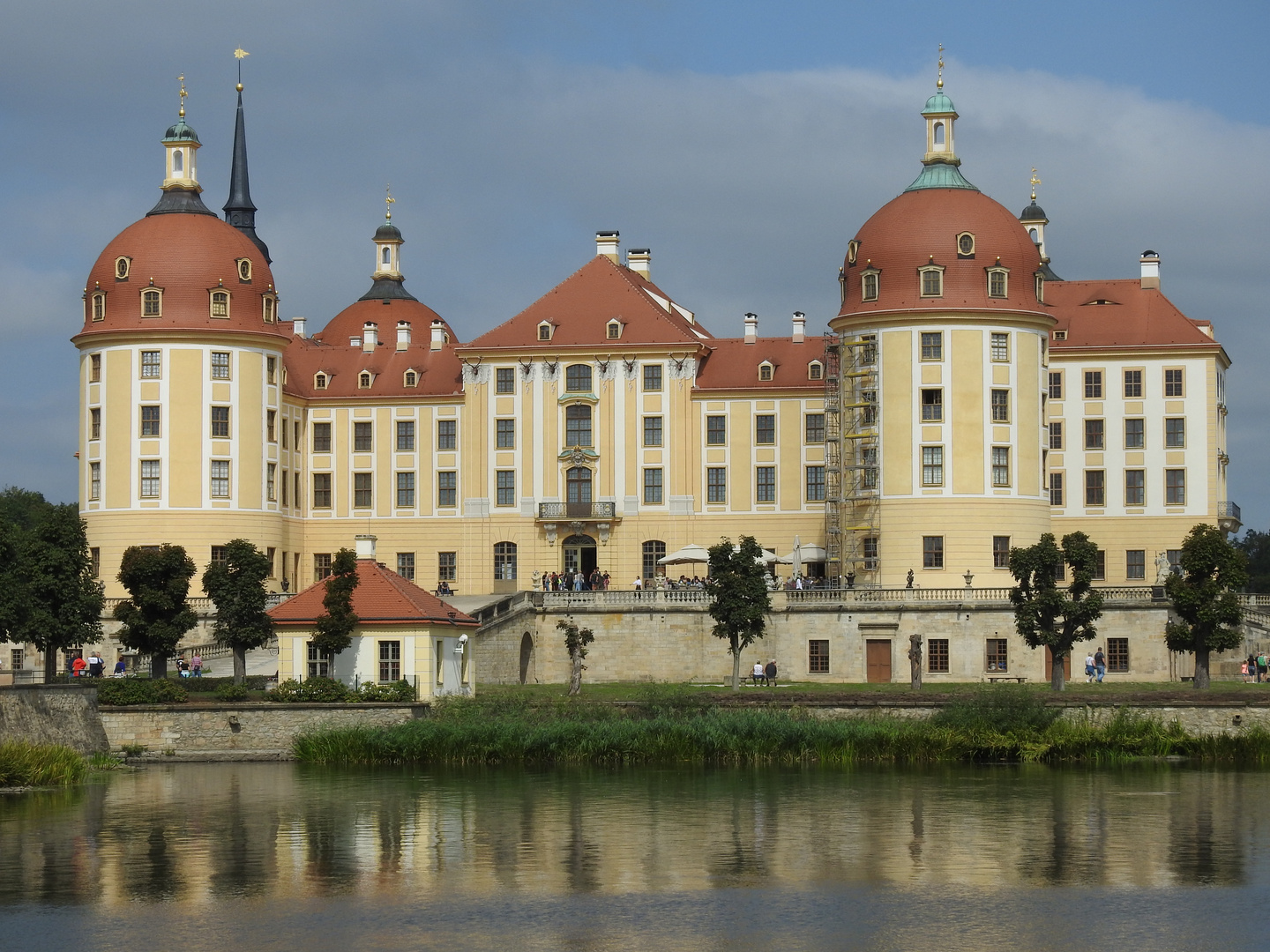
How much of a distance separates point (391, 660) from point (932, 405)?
2322 centimetres

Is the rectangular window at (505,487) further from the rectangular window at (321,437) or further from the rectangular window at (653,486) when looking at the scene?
the rectangular window at (321,437)

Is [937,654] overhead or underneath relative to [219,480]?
underneath

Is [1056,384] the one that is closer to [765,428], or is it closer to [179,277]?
[765,428]

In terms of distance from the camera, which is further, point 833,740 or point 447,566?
point 447,566

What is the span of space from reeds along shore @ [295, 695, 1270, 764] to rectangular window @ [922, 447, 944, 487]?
21963 mm

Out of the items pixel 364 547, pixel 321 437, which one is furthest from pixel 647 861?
pixel 321 437

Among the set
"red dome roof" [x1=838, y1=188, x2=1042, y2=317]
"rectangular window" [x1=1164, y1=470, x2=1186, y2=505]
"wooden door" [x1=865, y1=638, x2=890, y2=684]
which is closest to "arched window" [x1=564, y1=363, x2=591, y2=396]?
"red dome roof" [x1=838, y1=188, x2=1042, y2=317]

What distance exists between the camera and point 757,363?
77.8m

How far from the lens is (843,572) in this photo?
2822 inches

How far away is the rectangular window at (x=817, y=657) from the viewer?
221 ft

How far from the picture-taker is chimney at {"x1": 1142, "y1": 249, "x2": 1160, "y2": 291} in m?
79.0

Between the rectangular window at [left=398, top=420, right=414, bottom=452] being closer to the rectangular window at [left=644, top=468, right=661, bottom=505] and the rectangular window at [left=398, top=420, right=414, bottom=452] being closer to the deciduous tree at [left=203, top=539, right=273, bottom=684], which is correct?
the rectangular window at [left=644, top=468, right=661, bottom=505]

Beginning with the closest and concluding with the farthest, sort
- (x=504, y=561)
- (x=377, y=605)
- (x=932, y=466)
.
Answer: (x=377, y=605)
(x=932, y=466)
(x=504, y=561)

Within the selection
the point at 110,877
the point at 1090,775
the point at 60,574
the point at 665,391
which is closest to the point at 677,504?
the point at 665,391
